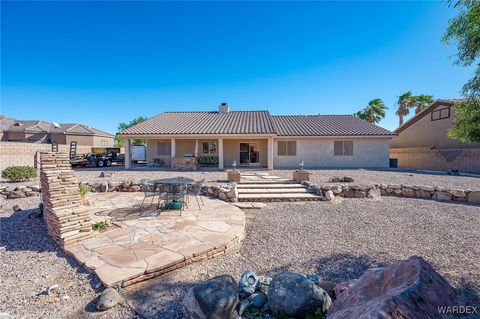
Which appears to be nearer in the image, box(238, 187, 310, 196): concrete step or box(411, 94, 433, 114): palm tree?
box(238, 187, 310, 196): concrete step

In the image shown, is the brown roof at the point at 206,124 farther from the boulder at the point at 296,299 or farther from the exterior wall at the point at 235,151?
the boulder at the point at 296,299

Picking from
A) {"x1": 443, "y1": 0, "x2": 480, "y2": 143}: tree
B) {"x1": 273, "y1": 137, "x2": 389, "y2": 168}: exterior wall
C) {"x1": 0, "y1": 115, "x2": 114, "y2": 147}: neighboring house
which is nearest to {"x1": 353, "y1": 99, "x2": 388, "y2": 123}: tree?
{"x1": 273, "y1": 137, "x2": 389, "y2": 168}: exterior wall

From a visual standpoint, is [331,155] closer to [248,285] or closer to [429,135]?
[429,135]

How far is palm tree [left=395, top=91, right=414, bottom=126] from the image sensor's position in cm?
2544

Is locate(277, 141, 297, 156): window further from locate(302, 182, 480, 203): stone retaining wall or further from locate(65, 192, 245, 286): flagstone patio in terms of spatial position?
locate(65, 192, 245, 286): flagstone patio

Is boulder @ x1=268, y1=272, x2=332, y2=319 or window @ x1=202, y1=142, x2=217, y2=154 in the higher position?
window @ x1=202, y1=142, x2=217, y2=154

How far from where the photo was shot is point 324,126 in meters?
19.2

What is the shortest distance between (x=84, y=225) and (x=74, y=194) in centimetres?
72

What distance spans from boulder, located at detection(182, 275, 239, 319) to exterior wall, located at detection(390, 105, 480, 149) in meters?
20.5

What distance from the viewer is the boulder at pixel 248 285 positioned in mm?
2703

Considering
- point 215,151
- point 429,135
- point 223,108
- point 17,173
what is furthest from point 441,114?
point 17,173

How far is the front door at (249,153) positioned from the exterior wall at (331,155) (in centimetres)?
144

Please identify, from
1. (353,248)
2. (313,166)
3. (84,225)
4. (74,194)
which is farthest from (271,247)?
(313,166)

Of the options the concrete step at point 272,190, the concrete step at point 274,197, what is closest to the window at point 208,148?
the concrete step at point 272,190
